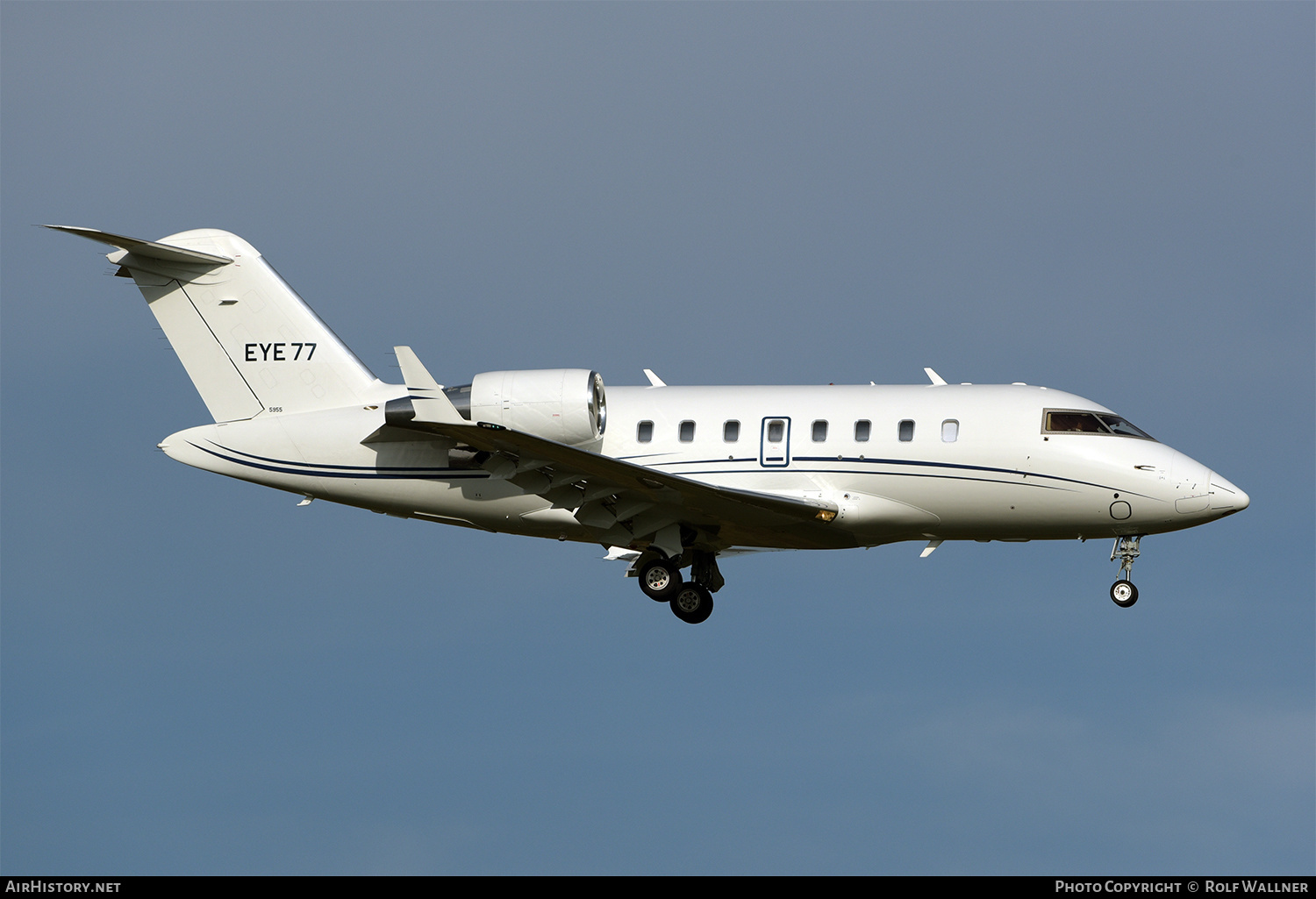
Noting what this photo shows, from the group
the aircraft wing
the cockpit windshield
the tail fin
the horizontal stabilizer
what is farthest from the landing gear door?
the horizontal stabilizer

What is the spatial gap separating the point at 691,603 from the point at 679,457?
104 inches

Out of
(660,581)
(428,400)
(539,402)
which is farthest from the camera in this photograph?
(660,581)

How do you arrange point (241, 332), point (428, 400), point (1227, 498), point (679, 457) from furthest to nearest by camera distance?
point (241, 332) < point (679, 457) < point (1227, 498) < point (428, 400)

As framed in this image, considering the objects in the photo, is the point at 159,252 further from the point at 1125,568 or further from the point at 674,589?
the point at 1125,568

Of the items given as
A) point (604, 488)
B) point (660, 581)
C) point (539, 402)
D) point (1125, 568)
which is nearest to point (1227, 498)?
point (1125, 568)

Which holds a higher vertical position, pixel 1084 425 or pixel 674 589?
pixel 1084 425

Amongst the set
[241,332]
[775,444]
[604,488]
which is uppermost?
[241,332]

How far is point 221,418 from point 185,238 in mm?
3622

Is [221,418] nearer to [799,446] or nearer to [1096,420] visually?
[799,446]

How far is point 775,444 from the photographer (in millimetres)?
28094

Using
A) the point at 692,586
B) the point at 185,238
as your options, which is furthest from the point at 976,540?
the point at 185,238

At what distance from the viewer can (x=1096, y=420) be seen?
91.8 feet

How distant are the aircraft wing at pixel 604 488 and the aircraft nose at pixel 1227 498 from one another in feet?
20.3

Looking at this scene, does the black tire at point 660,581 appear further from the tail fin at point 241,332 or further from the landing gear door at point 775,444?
the tail fin at point 241,332
